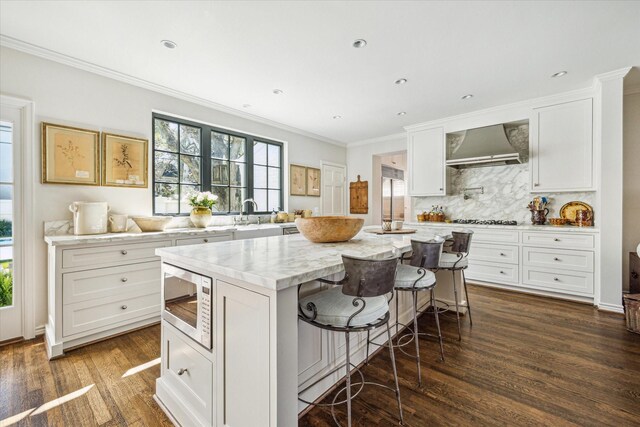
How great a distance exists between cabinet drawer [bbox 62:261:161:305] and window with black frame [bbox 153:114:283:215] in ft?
3.33

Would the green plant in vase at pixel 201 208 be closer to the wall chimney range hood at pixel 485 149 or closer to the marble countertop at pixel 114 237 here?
the marble countertop at pixel 114 237

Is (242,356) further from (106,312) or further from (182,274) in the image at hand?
(106,312)

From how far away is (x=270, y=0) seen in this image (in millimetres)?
1946

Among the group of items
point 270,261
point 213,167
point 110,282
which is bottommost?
point 110,282

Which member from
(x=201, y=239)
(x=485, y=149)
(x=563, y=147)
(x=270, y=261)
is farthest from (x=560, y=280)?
(x=201, y=239)

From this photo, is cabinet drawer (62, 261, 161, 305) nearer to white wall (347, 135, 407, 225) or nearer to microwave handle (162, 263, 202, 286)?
microwave handle (162, 263, 202, 286)

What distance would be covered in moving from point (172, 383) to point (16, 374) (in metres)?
1.31

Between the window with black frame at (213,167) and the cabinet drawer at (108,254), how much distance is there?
91 cm

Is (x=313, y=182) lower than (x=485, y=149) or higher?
lower

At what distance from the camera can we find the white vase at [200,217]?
133 inches

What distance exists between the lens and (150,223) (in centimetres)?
296

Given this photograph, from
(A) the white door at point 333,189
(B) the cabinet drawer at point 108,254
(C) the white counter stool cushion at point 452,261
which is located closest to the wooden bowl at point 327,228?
(C) the white counter stool cushion at point 452,261

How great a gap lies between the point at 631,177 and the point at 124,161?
238 inches

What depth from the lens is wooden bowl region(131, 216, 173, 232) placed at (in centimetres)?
292
